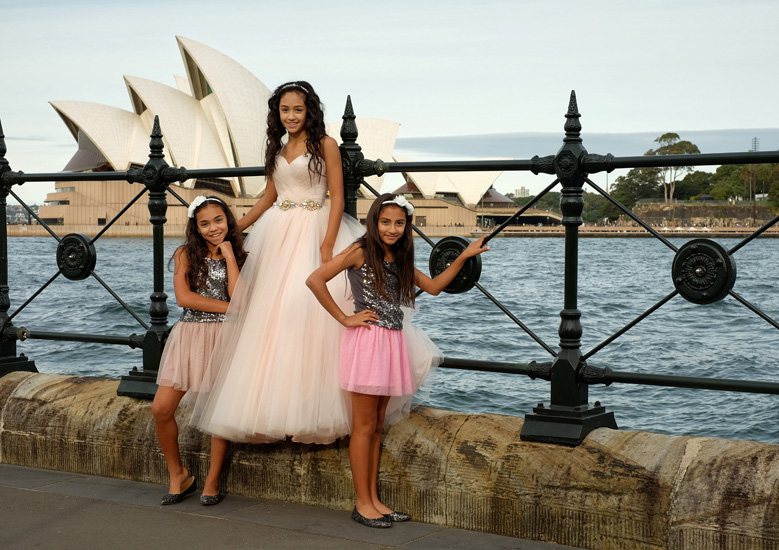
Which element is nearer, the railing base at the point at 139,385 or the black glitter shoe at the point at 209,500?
the black glitter shoe at the point at 209,500

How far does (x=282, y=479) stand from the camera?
2.81 metres

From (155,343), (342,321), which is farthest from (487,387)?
(342,321)

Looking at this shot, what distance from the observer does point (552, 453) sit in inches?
94.9

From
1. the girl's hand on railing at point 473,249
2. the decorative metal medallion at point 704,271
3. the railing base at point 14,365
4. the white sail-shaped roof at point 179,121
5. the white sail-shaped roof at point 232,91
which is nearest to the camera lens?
the decorative metal medallion at point 704,271

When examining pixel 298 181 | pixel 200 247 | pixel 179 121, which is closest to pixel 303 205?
pixel 298 181

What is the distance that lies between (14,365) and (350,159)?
186 cm

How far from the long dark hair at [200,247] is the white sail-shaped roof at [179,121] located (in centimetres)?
4173

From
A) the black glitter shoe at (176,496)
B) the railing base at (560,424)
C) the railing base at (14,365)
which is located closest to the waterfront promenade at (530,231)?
the railing base at (14,365)

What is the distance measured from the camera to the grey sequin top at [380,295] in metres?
2.60

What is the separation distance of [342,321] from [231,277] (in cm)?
49

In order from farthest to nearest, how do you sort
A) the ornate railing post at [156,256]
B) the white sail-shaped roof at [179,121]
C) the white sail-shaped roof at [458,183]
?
the white sail-shaped roof at [458,183] < the white sail-shaped roof at [179,121] < the ornate railing post at [156,256]

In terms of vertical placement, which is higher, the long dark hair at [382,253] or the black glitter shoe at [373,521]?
the long dark hair at [382,253]

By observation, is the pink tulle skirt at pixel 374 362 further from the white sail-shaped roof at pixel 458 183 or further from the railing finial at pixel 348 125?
the white sail-shaped roof at pixel 458 183

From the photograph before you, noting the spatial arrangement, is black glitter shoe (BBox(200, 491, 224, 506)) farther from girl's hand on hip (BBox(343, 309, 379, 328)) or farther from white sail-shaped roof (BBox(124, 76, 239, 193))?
white sail-shaped roof (BBox(124, 76, 239, 193))
